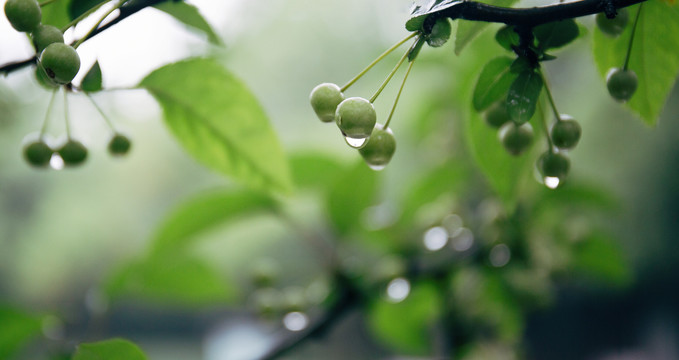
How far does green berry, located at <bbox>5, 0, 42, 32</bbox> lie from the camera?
24cm

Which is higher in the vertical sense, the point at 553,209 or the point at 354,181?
the point at 354,181

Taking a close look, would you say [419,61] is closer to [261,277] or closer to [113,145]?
[261,277]

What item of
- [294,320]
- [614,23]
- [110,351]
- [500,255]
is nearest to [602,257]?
[500,255]

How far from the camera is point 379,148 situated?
26 centimetres

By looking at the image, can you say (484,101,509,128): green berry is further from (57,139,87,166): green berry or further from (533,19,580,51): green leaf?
(57,139,87,166): green berry

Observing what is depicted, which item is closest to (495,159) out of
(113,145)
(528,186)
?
(113,145)

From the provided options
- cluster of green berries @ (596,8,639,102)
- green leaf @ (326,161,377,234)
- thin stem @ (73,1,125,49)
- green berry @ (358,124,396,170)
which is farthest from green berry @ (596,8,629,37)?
Answer: green leaf @ (326,161,377,234)

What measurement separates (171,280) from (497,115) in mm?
457

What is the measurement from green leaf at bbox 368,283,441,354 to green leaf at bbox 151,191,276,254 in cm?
22

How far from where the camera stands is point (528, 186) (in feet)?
2.34

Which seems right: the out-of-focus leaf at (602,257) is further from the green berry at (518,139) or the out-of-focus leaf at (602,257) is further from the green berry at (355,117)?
the green berry at (355,117)

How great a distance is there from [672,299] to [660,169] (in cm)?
23

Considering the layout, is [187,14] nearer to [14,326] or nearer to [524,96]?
[524,96]

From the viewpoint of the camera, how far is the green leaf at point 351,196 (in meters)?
0.66
